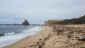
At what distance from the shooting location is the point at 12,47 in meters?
13.7

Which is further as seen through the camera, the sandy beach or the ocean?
the ocean

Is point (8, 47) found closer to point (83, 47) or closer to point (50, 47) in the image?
point (50, 47)

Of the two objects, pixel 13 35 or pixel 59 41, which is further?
pixel 13 35

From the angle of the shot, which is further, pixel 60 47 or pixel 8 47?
pixel 8 47

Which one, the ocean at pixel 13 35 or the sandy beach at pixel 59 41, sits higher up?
the sandy beach at pixel 59 41

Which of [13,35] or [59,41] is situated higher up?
[59,41]

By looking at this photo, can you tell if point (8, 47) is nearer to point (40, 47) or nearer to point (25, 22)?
point (40, 47)

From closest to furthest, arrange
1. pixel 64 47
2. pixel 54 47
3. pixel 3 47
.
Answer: pixel 64 47
pixel 54 47
pixel 3 47

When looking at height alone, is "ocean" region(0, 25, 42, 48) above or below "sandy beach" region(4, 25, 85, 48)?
below

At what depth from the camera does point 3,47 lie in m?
13.4

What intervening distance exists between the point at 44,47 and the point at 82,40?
241 centimetres

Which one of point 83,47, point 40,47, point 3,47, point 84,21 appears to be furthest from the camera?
point 84,21

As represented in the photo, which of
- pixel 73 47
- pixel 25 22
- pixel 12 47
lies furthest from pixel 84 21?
pixel 25 22

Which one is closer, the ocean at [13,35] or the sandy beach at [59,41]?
the sandy beach at [59,41]
